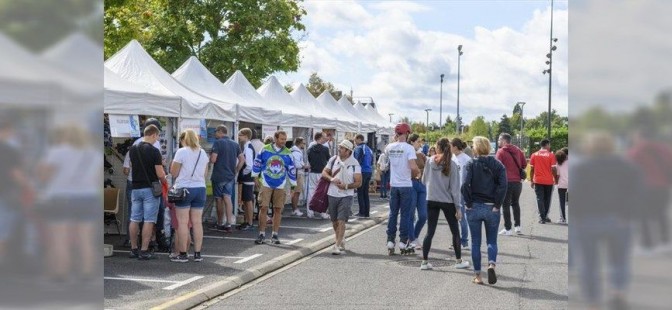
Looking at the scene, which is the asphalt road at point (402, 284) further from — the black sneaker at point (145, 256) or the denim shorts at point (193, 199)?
the black sneaker at point (145, 256)

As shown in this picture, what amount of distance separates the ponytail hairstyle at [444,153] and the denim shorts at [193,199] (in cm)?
332

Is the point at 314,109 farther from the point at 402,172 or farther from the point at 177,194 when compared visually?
the point at 177,194

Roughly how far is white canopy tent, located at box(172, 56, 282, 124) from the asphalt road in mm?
3883

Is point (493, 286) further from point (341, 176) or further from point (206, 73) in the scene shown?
point (206, 73)

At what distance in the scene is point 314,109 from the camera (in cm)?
2483

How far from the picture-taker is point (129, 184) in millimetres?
11891

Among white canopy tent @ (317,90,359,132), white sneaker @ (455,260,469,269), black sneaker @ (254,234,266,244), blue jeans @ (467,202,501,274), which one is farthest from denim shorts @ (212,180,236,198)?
white canopy tent @ (317,90,359,132)

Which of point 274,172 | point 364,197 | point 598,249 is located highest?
point 598,249

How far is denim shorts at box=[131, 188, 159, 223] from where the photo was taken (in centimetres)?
1092

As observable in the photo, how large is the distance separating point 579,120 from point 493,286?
839 cm

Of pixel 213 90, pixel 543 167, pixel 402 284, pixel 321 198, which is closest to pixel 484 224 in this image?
pixel 402 284

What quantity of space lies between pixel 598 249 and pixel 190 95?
41.4ft

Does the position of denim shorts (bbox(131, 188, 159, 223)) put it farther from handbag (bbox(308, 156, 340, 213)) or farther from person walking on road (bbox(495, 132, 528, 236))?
person walking on road (bbox(495, 132, 528, 236))

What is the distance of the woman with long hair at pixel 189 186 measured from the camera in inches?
429
